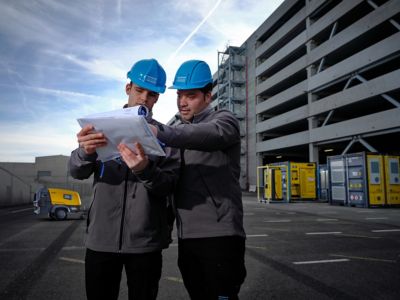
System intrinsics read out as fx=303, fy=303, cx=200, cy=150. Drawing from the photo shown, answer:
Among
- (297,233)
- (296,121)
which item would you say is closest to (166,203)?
(297,233)

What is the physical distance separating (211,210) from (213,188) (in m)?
0.13

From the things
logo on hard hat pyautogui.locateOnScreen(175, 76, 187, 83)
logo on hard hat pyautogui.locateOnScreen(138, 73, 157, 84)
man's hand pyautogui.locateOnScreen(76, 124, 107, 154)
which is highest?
logo on hard hat pyautogui.locateOnScreen(175, 76, 187, 83)

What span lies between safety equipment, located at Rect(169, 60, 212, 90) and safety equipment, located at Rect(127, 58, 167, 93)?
0.11 metres

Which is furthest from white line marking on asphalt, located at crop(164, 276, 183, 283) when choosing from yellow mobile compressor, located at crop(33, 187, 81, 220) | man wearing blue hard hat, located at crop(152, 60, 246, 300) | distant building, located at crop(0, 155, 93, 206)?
distant building, located at crop(0, 155, 93, 206)

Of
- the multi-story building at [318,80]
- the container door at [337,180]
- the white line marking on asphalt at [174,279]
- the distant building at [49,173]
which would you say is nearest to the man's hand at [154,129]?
the white line marking on asphalt at [174,279]

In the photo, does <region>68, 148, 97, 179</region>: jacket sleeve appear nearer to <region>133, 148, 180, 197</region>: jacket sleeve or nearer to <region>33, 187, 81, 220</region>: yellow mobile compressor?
<region>133, 148, 180, 197</region>: jacket sleeve

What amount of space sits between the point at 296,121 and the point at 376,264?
33.5 meters

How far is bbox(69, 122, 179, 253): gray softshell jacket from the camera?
70.2 inches

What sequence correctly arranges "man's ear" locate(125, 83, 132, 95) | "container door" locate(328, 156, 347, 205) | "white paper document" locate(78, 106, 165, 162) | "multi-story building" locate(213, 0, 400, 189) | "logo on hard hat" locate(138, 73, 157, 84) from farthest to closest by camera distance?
1. "multi-story building" locate(213, 0, 400, 189)
2. "container door" locate(328, 156, 347, 205)
3. "man's ear" locate(125, 83, 132, 95)
4. "logo on hard hat" locate(138, 73, 157, 84)
5. "white paper document" locate(78, 106, 165, 162)

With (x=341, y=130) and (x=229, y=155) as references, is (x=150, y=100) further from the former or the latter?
(x=341, y=130)

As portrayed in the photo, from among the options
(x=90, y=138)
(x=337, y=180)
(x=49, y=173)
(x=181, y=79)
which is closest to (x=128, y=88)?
(x=181, y=79)

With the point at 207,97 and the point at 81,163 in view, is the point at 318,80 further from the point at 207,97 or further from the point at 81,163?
the point at 81,163

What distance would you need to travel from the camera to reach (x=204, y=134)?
166 centimetres

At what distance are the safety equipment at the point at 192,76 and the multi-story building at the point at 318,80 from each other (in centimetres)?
2680
